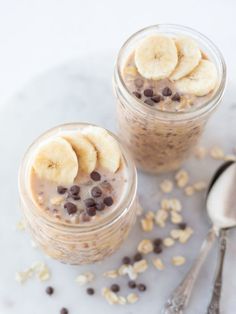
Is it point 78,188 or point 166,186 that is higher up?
point 166,186

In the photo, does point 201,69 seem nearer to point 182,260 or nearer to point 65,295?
point 182,260

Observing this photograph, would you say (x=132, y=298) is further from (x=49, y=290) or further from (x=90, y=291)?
(x=49, y=290)

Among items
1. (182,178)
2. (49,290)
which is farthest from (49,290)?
(182,178)

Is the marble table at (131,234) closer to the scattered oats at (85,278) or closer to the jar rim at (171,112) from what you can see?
the scattered oats at (85,278)

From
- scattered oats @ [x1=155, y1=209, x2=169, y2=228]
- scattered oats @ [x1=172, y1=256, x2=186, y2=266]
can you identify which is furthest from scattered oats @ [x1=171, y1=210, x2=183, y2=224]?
scattered oats @ [x1=172, y1=256, x2=186, y2=266]

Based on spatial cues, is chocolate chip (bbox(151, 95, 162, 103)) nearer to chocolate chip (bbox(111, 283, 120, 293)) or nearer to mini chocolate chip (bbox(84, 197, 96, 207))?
mini chocolate chip (bbox(84, 197, 96, 207))

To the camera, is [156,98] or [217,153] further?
[217,153]

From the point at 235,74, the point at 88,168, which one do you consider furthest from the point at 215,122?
the point at 88,168
